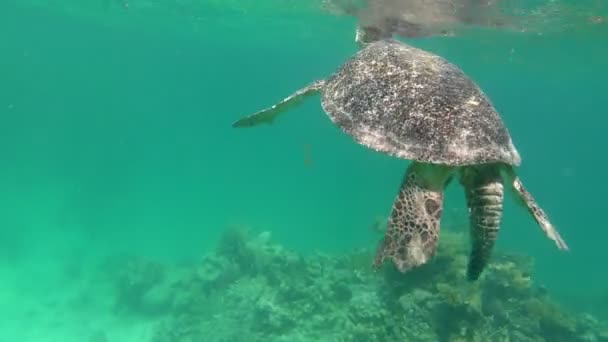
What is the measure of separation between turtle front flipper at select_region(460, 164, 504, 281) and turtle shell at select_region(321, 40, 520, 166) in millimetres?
228

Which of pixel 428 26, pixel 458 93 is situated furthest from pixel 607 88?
pixel 458 93

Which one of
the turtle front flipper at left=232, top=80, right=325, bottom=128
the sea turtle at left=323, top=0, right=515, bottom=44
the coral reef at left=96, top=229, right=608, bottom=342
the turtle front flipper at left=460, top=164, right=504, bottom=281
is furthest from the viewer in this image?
the sea turtle at left=323, top=0, right=515, bottom=44

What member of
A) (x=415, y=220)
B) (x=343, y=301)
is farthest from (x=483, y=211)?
(x=343, y=301)

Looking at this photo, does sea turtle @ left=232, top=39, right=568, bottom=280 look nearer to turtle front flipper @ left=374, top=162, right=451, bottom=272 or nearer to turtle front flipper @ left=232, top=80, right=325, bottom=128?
turtle front flipper @ left=374, top=162, right=451, bottom=272

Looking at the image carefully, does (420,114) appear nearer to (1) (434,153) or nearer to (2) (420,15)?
(1) (434,153)

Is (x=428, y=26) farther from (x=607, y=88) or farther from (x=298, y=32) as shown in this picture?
(x=607, y=88)

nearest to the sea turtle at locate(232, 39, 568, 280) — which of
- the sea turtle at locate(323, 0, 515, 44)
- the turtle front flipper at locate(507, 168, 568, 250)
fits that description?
the turtle front flipper at locate(507, 168, 568, 250)

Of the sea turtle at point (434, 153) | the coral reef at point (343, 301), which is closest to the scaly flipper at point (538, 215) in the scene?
the sea turtle at point (434, 153)

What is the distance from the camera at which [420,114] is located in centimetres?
422

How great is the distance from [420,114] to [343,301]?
9403 millimetres

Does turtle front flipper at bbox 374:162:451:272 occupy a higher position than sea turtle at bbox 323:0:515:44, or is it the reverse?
sea turtle at bbox 323:0:515:44

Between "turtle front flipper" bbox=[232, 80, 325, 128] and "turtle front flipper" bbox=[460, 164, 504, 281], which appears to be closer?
"turtle front flipper" bbox=[460, 164, 504, 281]

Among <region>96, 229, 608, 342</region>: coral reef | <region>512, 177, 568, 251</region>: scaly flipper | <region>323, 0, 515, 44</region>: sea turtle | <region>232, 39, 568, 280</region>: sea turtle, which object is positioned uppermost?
<region>323, 0, 515, 44</region>: sea turtle

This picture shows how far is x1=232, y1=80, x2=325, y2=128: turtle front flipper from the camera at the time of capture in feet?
20.2
